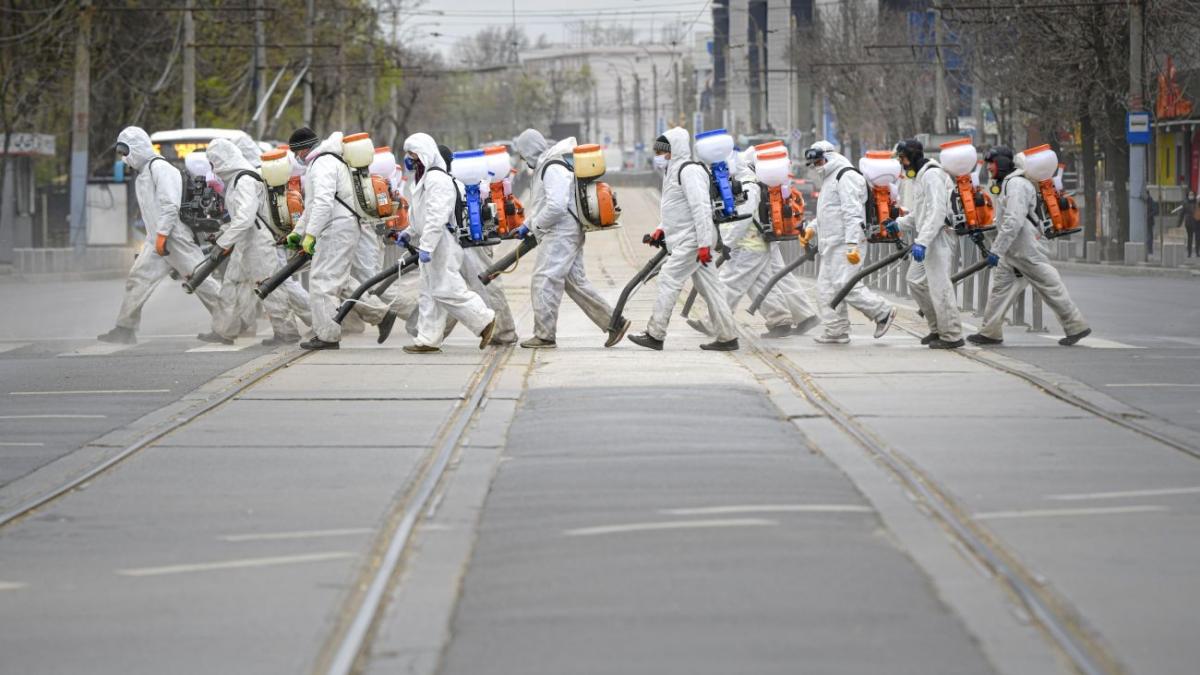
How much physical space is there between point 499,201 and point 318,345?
1961 mm

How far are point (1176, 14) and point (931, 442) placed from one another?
26.2 m

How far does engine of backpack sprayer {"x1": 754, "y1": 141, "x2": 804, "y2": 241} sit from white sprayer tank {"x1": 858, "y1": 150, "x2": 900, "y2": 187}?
71cm

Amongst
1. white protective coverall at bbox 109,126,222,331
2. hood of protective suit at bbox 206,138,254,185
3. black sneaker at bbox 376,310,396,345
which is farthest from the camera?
white protective coverall at bbox 109,126,222,331

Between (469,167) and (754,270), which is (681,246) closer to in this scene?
(469,167)

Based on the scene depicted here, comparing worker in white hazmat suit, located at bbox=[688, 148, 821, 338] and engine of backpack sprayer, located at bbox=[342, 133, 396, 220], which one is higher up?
engine of backpack sprayer, located at bbox=[342, 133, 396, 220]

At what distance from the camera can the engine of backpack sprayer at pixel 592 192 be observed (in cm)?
1593

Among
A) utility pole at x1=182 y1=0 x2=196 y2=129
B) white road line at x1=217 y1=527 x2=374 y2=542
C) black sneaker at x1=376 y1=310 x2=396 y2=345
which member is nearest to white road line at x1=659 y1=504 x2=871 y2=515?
white road line at x1=217 y1=527 x2=374 y2=542

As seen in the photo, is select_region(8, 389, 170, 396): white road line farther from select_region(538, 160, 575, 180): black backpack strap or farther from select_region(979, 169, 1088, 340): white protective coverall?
select_region(979, 169, 1088, 340): white protective coverall

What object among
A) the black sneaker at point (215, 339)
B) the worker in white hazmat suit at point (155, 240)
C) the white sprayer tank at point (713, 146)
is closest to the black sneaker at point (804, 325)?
the white sprayer tank at point (713, 146)

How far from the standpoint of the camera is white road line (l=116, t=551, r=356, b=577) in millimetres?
7477

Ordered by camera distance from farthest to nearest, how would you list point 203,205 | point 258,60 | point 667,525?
1. point 258,60
2. point 203,205
3. point 667,525

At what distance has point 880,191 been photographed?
18.1m

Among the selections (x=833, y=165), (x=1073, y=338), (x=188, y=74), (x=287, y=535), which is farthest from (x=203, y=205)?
(x=188, y=74)

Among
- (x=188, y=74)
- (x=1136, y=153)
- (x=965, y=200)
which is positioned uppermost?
(x=188, y=74)
